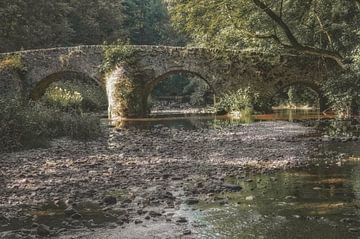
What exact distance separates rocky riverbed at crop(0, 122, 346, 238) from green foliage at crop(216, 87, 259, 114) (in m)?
9.80

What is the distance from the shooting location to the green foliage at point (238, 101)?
2556 cm

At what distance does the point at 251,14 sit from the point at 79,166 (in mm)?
9089

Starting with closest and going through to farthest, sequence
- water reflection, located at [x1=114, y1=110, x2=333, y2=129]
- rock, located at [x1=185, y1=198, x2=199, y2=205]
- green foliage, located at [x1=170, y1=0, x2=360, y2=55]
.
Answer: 1. rock, located at [x1=185, y1=198, x2=199, y2=205]
2. green foliage, located at [x1=170, y1=0, x2=360, y2=55]
3. water reflection, located at [x1=114, y1=110, x2=333, y2=129]

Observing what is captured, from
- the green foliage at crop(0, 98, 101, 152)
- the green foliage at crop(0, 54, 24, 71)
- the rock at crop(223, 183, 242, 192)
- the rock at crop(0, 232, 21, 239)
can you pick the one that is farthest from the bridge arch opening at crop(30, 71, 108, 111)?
the rock at crop(0, 232, 21, 239)

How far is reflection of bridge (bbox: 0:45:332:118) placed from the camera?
84.9 ft

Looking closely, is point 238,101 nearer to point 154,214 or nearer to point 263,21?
point 263,21

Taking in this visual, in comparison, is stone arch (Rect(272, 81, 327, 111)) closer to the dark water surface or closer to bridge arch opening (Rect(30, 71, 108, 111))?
bridge arch opening (Rect(30, 71, 108, 111))

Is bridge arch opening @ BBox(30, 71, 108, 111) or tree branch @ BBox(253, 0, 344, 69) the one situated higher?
tree branch @ BBox(253, 0, 344, 69)

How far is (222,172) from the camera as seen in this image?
366 inches

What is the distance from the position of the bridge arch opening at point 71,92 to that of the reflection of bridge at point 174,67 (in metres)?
0.85

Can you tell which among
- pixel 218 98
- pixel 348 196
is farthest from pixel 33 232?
pixel 218 98

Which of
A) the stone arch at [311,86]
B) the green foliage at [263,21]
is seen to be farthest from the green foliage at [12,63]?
the stone arch at [311,86]

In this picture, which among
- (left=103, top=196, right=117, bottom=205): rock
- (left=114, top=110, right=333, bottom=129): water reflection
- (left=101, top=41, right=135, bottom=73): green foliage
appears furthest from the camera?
(left=101, top=41, right=135, bottom=73): green foliage

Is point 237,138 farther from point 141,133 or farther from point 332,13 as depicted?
point 332,13
